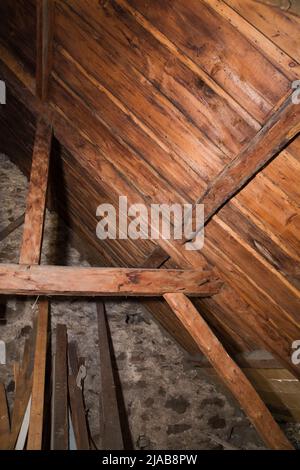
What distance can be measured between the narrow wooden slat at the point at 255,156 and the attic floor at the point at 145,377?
2989mm

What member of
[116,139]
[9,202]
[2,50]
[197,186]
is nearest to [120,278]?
[197,186]

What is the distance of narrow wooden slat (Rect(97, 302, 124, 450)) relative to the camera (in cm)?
277

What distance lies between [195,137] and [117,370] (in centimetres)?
339

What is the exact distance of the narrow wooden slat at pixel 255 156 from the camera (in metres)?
1.35

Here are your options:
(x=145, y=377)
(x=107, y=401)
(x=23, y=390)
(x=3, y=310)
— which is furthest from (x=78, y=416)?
(x=3, y=310)

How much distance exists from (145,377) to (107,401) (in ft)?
3.46

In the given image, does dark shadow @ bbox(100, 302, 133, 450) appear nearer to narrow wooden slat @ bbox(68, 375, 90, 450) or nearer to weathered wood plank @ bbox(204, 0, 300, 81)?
narrow wooden slat @ bbox(68, 375, 90, 450)

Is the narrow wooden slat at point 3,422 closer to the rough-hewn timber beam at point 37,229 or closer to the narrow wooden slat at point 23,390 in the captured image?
the narrow wooden slat at point 23,390

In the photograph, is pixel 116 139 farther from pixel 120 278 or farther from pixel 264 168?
pixel 264 168

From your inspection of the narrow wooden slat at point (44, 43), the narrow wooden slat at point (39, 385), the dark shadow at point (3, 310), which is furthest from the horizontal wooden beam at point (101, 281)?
the dark shadow at point (3, 310)

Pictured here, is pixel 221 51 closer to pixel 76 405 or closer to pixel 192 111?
pixel 192 111

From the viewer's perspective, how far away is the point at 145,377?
13.9ft

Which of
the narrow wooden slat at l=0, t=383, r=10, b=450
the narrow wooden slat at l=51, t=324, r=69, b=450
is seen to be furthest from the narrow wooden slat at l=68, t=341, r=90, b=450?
the narrow wooden slat at l=0, t=383, r=10, b=450
